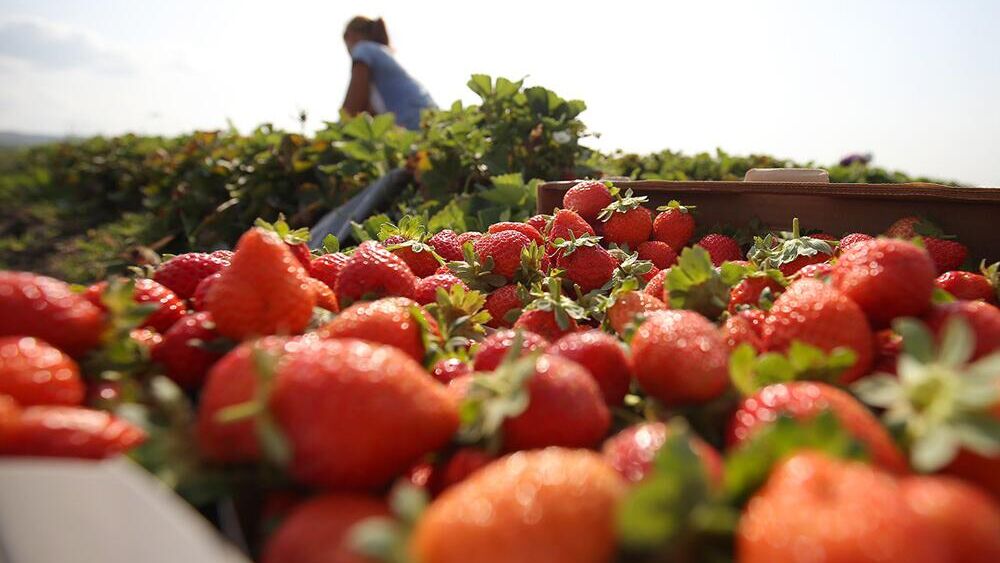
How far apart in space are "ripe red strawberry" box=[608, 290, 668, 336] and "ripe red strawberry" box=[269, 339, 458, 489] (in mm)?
700

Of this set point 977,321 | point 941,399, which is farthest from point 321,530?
point 977,321

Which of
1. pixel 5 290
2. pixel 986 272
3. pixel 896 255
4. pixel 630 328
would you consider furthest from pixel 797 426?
pixel 986 272

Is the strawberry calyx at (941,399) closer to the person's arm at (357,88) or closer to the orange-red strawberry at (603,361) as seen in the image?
the orange-red strawberry at (603,361)

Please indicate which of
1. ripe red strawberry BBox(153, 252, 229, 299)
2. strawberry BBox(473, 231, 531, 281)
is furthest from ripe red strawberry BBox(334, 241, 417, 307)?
strawberry BBox(473, 231, 531, 281)

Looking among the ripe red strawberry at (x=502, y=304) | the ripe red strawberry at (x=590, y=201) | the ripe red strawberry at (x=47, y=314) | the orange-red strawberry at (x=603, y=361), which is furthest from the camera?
the ripe red strawberry at (x=590, y=201)

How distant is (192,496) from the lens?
74cm

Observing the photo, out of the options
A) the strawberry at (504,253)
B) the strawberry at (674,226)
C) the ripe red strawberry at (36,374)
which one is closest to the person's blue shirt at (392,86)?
the strawberry at (674,226)

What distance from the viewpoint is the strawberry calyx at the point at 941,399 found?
0.66 metres

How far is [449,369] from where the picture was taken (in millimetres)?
1103

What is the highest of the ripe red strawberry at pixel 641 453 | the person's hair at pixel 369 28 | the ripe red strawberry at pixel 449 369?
the person's hair at pixel 369 28

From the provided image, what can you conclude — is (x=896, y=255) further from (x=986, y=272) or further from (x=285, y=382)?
(x=285, y=382)

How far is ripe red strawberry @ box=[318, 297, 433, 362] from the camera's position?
105 centimetres

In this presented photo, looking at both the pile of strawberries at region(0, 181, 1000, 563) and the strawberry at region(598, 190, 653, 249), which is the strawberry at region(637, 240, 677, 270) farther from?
the pile of strawberries at region(0, 181, 1000, 563)

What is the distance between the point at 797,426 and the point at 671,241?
1.79 metres
